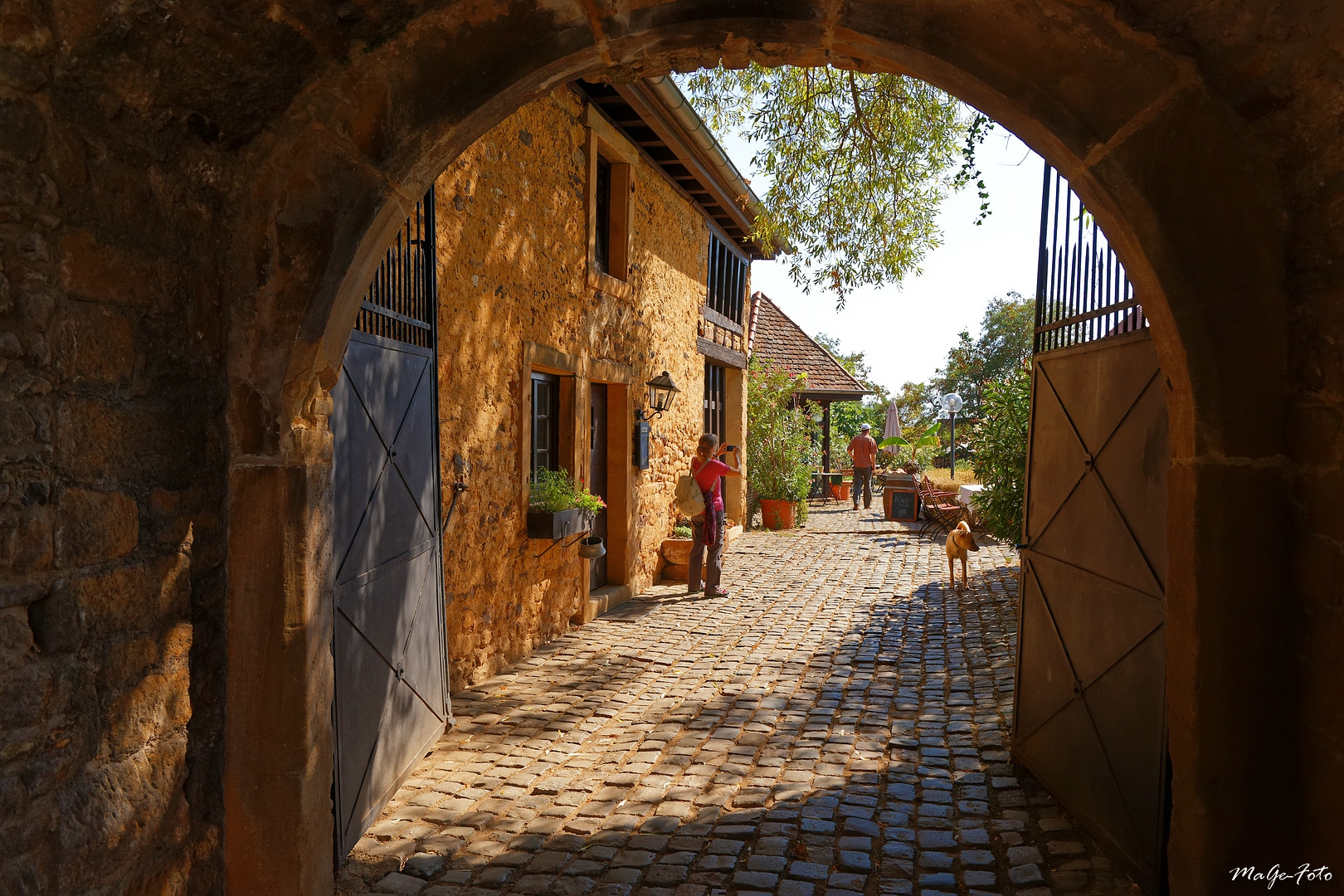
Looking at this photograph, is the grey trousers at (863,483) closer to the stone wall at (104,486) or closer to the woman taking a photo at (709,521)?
the woman taking a photo at (709,521)

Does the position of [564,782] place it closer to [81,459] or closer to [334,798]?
[334,798]

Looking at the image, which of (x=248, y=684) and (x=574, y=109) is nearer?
(x=248, y=684)

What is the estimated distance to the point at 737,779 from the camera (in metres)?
4.22

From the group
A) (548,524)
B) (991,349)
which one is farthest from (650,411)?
(991,349)

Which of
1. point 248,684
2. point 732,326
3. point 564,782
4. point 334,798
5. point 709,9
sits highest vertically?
point 732,326

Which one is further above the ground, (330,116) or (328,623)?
(330,116)

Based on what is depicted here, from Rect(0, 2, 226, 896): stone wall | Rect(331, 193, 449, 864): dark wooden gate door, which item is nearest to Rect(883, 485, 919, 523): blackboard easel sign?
Rect(331, 193, 449, 864): dark wooden gate door

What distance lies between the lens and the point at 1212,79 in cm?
235

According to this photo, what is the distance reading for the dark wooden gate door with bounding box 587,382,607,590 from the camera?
27.9ft

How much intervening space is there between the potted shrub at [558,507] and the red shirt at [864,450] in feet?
40.6

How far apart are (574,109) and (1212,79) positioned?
5684mm

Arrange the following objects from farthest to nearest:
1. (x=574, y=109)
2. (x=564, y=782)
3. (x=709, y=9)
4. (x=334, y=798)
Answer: (x=574, y=109) < (x=564, y=782) < (x=334, y=798) < (x=709, y=9)

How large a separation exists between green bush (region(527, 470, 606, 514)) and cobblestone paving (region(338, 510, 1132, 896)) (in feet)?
Answer: 3.55

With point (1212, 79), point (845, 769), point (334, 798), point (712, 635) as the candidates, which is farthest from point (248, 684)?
point (712, 635)
